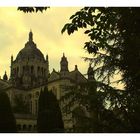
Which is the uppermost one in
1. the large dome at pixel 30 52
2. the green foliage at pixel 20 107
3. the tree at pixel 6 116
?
the large dome at pixel 30 52

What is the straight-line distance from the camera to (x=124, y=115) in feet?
17.5

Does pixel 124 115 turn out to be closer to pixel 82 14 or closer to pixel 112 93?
pixel 112 93

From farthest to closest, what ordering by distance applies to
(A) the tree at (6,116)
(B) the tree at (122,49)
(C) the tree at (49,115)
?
(C) the tree at (49,115)
(A) the tree at (6,116)
(B) the tree at (122,49)

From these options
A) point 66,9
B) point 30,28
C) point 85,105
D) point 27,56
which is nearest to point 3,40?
point 30,28

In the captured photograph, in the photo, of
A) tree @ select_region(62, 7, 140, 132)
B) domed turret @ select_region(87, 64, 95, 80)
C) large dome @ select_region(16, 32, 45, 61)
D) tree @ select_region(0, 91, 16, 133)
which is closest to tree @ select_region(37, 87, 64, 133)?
tree @ select_region(0, 91, 16, 133)

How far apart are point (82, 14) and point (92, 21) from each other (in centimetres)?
14

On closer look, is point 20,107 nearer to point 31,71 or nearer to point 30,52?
point 31,71

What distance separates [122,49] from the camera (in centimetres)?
576

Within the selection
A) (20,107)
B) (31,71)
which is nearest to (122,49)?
(20,107)

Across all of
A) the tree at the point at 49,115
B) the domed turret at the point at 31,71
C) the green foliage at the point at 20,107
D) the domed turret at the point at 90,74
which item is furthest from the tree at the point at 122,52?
the domed turret at the point at 31,71

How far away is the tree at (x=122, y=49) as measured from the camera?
188 inches

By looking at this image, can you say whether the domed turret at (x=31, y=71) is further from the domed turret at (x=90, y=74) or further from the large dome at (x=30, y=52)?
the domed turret at (x=90, y=74)

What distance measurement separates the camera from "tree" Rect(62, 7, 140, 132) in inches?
188

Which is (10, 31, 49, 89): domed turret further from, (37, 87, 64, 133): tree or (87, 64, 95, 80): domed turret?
(87, 64, 95, 80): domed turret
